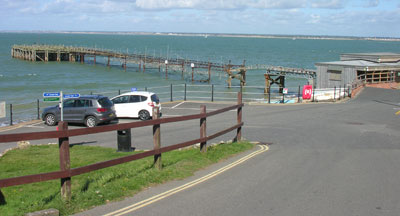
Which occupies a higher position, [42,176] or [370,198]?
[42,176]

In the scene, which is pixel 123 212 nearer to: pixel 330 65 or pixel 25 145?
pixel 25 145

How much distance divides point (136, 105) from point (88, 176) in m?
14.8

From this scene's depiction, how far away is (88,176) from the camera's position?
9914 mm

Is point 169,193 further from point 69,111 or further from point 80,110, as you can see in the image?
point 69,111

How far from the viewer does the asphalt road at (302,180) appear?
292 inches

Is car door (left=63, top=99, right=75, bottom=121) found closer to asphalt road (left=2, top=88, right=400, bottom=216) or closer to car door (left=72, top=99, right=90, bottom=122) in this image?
car door (left=72, top=99, right=90, bottom=122)

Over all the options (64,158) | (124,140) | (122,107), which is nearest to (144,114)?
(122,107)

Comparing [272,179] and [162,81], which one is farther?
[162,81]

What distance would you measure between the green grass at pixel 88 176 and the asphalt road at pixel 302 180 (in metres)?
0.31

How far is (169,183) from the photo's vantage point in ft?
29.0

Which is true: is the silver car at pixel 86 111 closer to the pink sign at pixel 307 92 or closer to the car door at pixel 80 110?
the car door at pixel 80 110

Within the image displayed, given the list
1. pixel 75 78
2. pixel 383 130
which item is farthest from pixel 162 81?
pixel 383 130

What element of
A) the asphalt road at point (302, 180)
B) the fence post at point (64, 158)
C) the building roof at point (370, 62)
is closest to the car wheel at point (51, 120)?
the asphalt road at point (302, 180)

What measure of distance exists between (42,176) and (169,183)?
2.82 m
